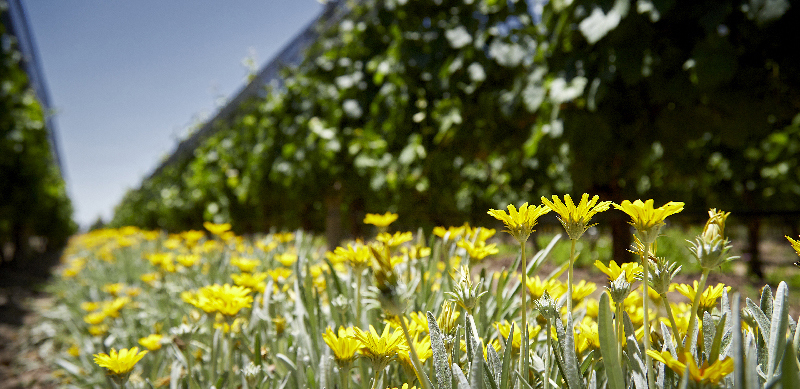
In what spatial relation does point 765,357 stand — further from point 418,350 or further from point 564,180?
point 564,180

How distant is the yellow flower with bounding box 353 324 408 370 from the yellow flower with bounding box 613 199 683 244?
0.30 meters

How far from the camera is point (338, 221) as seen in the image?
298 cm

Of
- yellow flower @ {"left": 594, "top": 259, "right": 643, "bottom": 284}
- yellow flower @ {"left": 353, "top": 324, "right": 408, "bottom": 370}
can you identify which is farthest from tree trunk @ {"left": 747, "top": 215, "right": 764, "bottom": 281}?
yellow flower @ {"left": 353, "top": 324, "right": 408, "bottom": 370}

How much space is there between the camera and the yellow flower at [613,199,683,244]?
0.47 meters

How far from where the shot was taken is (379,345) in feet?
1.75

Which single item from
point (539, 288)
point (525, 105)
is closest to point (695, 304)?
point (539, 288)

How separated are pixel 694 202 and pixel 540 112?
3.95 metres

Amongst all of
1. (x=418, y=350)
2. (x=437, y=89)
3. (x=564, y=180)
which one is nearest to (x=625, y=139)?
(x=437, y=89)

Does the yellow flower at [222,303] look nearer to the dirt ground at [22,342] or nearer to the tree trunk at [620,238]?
the tree trunk at [620,238]

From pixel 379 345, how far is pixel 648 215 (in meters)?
0.34

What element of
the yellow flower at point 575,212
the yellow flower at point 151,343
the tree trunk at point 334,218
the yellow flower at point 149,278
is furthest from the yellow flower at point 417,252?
the tree trunk at point 334,218

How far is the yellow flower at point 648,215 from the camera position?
0.47 metres

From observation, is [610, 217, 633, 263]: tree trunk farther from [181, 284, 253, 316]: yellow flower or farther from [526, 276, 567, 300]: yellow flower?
[181, 284, 253, 316]: yellow flower

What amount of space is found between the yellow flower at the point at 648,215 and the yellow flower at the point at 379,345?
1.00 feet
